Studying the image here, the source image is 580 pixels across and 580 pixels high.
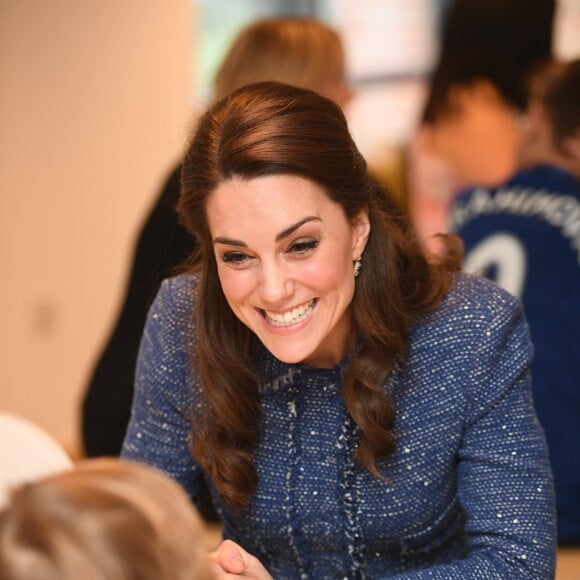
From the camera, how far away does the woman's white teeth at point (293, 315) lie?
67.7 inches

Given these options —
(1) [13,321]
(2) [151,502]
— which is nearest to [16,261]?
(1) [13,321]

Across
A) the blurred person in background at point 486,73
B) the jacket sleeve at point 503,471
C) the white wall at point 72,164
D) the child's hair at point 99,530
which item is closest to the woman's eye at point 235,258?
the jacket sleeve at point 503,471

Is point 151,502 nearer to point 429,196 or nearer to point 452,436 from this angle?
point 452,436

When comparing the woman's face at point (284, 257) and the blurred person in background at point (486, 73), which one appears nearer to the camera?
the woman's face at point (284, 257)

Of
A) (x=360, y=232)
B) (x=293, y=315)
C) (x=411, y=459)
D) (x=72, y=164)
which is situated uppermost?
(x=360, y=232)

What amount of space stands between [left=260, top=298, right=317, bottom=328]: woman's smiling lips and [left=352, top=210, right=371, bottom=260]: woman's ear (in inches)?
5.1

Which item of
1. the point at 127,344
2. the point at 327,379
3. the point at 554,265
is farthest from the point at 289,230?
the point at 554,265

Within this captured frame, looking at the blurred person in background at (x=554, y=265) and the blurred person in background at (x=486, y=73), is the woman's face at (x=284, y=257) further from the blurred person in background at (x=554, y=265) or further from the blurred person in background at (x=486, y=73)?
the blurred person in background at (x=486, y=73)

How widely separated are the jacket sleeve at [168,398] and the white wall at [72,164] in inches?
87.8

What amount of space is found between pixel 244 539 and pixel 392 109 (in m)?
2.64

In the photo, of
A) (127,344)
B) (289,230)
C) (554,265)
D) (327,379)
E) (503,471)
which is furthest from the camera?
(554,265)

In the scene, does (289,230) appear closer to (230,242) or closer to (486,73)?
(230,242)

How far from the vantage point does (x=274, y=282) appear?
1.66 metres

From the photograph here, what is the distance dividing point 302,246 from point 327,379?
30 cm
